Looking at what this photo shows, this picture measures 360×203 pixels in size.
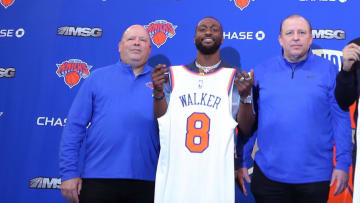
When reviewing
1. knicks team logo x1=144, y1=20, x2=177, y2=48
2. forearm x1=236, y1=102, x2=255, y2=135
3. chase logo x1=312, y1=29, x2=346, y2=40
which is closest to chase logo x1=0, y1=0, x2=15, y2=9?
knicks team logo x1=144, y1=20, x2=177, y2=48

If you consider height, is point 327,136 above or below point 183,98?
below

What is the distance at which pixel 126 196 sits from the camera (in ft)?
6.02

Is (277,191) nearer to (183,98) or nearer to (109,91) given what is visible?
(183,98)

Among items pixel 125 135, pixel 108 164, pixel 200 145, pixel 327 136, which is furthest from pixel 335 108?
pixel 108 164

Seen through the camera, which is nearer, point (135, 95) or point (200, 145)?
point (200, 145)

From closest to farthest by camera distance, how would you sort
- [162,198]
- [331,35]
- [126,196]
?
1. [162,198]
2. [126,196]
3. [331,35]

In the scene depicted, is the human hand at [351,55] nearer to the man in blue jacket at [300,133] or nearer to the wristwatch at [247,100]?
the man in blue jacket at [300,133]

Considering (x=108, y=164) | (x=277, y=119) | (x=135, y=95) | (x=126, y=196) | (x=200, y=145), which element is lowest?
(x=126, y=196)

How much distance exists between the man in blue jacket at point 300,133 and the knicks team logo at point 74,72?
1539 millimetres

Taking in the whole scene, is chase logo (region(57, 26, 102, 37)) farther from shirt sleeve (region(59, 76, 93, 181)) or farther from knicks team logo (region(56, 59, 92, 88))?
shirt sleeve (region(59, 76, 93, 181))

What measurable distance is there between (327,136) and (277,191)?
363mm

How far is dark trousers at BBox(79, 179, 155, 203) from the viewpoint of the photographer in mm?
1818

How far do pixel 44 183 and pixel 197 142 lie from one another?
162 centimetres

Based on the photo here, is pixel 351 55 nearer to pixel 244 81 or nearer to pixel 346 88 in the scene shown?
pixel 346 88
